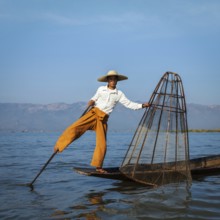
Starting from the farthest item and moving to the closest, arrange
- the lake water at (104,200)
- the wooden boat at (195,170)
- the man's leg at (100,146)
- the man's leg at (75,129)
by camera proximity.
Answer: the man's leg at (75,129) → the man's leg at (100,146) → the wooden boat at (195,170) → the lake water at (104,200)

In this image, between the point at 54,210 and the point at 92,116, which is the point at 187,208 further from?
the point at 92,116

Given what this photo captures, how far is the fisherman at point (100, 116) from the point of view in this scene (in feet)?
20.4

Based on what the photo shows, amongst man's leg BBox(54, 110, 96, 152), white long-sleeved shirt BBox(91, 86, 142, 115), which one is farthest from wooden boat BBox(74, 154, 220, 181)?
white long-sleeved shirt BBox(91, 86, 142, 115)

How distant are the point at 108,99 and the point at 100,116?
0.37 metres

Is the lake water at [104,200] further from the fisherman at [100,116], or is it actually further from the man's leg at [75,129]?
the man's leg at [75,129]

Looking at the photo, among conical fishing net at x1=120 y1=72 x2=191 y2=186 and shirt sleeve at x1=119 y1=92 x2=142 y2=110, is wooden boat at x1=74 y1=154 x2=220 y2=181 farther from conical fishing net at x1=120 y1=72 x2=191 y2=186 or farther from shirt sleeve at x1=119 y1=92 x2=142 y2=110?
shirt sleeve at x1=119 y1=92 x2=142 y2=110

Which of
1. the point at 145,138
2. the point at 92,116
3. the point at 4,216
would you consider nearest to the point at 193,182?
the point at 145,138

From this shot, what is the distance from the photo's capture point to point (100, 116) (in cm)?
629

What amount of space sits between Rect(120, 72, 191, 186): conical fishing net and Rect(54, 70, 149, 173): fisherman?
36 centimetres

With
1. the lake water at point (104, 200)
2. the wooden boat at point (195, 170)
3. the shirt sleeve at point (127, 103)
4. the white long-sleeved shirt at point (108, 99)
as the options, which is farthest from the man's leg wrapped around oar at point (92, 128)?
the lake water at point (104, 200)

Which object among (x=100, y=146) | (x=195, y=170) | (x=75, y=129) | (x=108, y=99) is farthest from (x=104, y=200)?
(x=195, y=170)

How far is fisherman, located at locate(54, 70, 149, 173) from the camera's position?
6223 millimetres

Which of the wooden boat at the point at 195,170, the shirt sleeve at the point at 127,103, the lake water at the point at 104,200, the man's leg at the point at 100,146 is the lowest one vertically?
the lake water at the point at 104,200

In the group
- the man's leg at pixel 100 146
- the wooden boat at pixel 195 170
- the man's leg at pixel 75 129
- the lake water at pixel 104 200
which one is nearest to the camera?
the lake water at pixel 104 200
